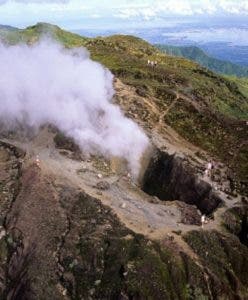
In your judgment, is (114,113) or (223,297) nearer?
(223,297)

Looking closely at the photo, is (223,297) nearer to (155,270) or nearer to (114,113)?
(155,270)

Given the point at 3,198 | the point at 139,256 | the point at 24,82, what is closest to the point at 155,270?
the point at 139,256

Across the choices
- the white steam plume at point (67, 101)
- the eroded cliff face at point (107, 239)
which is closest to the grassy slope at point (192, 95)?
the white steam plume at point (67, 101)

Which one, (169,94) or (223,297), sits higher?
(169,94)

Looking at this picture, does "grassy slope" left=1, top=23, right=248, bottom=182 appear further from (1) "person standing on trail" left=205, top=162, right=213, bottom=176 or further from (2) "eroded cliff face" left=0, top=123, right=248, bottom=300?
(2) "eroded cliff face" left=0, top=123, right=248, bottom=300

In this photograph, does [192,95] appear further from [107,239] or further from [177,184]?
[107,239]

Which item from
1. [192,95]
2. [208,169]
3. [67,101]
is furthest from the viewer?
[192,95]

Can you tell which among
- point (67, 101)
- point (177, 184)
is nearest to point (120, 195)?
point (177, 184)
